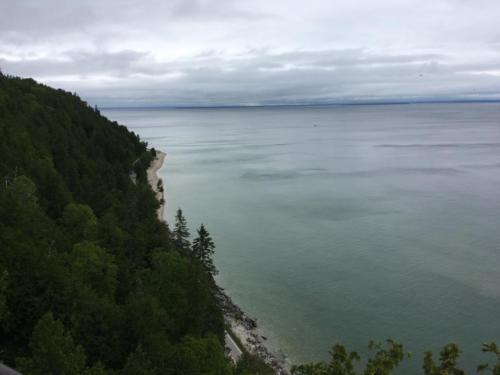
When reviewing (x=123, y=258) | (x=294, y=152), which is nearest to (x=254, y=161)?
(x=294, y=152)

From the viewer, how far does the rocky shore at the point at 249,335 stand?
2605 cm

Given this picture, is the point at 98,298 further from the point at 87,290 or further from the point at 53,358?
the point at 53,358

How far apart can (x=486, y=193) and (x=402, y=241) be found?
2907 cm

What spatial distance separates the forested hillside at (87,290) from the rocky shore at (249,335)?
367cm

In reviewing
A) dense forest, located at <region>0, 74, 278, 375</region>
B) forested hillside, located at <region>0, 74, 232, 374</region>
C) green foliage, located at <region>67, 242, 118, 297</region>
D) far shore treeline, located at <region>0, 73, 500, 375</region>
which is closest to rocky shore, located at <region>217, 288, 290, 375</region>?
far shore treeline, located at <region>0, 73, 500, 375</region>

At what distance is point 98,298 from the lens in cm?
1877

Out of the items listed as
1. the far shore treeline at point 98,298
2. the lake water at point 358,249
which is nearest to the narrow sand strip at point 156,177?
the lake water at point 358,249

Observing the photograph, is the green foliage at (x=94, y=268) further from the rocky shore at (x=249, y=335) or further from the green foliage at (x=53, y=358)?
the rocky shore at (x=249, y=335)

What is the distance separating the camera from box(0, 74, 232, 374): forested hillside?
14617 mm

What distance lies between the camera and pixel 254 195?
7212cm

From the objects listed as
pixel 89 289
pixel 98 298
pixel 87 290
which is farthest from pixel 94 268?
pixel 87 290

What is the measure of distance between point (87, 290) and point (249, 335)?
14.3 metres

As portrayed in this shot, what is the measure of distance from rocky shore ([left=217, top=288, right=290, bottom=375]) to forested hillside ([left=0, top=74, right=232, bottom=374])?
3669 mm

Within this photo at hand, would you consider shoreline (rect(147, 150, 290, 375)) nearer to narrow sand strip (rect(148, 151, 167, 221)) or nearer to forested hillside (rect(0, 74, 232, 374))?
forested hillside (rect(0, 74, 232, 374))
